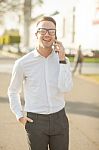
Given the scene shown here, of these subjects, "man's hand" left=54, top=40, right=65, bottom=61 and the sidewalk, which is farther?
the sidewalk

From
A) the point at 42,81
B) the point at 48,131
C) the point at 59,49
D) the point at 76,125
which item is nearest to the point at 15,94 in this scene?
the point at 42,81

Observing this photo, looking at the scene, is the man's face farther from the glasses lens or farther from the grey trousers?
the grey trousers

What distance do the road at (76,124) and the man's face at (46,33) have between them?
9.68 feet

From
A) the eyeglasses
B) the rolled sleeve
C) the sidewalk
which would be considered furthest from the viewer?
the sidewalk

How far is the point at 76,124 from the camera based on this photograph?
7.80m

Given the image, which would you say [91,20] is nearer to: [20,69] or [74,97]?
[74,97]

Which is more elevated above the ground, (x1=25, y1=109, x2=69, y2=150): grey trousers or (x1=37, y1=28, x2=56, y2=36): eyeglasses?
(x1=37, y1=28, x2=56, y2=36): eyeglasses

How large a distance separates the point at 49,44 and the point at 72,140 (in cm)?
346

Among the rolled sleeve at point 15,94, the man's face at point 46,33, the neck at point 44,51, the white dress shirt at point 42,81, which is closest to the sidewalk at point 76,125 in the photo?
the rolled sleeve at point 15,94

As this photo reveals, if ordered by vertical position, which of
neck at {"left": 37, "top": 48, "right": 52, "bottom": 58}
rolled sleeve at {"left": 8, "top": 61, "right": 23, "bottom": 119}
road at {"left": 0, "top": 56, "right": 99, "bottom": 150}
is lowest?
road at {"left": 0, "top": 56, "right": 99, "bottom": 150}

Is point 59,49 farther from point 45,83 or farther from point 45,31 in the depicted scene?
point 45,83

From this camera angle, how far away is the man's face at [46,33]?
330 centimetres

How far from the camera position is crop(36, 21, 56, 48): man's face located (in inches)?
130

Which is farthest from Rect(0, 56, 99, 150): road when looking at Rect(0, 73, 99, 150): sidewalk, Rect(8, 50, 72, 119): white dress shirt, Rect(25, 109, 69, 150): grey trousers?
Rect(8, 50, 72, 119): white dress shirt
